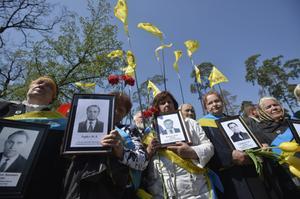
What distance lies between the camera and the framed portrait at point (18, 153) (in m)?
1.36

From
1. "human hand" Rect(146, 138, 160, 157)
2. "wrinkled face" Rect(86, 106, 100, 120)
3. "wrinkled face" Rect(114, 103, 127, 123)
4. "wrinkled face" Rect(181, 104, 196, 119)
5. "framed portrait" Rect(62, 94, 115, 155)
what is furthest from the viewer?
"wrinkled face" Rect(181, 104, 196, 119)

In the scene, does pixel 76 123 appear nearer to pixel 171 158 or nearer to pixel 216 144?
pixel 171 158

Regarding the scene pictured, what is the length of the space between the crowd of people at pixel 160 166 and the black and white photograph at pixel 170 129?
0.13 ft

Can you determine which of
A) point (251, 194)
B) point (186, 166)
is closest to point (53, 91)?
point (186, 166)

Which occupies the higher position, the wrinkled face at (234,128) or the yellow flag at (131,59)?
the yellow flag at (131,59)

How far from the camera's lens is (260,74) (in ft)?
91.9

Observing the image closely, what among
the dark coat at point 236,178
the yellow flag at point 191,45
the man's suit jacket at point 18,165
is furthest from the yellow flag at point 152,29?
the man's suit jacket at point 18,165

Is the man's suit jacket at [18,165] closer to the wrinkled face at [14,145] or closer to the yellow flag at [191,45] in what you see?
the wrinkled face at [14,145]

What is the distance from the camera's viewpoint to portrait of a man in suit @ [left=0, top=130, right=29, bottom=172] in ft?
4.63


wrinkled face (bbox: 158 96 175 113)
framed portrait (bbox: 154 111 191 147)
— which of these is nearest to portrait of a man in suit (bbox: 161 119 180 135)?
framed portrait (bbox: 154 111 191 147)

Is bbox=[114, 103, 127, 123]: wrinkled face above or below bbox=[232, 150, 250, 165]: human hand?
above

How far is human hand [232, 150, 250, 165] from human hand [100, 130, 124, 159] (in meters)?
1.23

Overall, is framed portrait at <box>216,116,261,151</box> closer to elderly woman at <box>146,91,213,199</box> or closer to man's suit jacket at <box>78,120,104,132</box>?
elderly woman at <box>146,91,213,199</box>

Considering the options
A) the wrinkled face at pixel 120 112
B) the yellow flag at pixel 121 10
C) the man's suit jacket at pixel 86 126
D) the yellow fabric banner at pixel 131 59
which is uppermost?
the yellow flag at pixel 121 10
